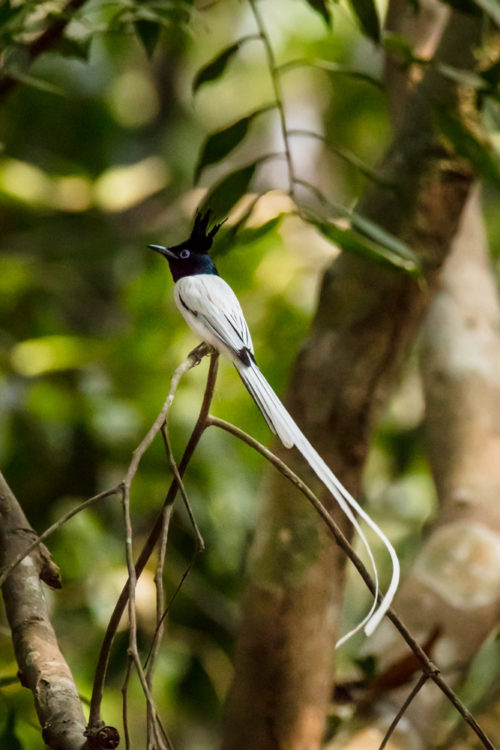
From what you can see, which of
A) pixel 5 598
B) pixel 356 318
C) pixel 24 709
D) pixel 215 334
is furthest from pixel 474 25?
pixel 24 709

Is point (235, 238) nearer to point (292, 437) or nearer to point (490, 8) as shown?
point (490, 8)

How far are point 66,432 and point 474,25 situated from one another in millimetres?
1251

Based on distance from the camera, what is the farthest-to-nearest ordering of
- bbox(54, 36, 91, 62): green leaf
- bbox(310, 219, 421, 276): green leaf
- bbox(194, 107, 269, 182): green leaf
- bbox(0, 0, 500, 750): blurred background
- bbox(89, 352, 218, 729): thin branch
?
bbox(0, 0, 500, 750): blurred background, bbox(54, 36, 91, 62): green leaf, bbox(194, 107, 269, 182): green leaf, bbox(310, 219, 421, 276): green leaf, bbox(89, 352, 218, 729): thin branch

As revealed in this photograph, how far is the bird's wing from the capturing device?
2.55 feet

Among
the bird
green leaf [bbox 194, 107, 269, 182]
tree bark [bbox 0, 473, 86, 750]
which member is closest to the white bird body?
the bird

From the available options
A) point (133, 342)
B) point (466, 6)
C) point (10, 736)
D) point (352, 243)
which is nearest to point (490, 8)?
point (466, 6)

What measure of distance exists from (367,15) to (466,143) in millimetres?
239

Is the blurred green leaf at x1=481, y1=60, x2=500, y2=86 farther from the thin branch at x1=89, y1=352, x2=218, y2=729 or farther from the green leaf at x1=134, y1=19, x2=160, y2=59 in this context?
the thin branch at x1=89, y1=352, x2=218, y2=729

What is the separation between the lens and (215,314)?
776mm

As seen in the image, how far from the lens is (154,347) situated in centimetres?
218

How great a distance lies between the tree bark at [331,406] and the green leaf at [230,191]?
27 cm

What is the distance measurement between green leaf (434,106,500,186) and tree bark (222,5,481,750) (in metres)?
0.11

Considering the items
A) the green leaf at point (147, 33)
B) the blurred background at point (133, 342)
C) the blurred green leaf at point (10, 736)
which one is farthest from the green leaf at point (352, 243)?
the blurred green leaf at point (10, 736)

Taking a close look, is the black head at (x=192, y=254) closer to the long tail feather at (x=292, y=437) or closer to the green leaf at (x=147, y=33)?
the long tail feather at (x=292, y=437)
